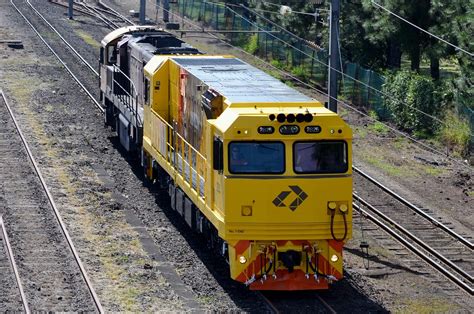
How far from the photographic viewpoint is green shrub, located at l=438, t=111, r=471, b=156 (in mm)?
36344

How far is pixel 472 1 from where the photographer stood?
1385 inches

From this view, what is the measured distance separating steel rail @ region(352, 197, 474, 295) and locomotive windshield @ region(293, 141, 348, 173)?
4583 millimetres

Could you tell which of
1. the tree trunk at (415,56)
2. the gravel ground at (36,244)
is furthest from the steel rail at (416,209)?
the tree trunk at (415,56)

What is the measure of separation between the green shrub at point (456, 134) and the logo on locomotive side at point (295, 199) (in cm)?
1724

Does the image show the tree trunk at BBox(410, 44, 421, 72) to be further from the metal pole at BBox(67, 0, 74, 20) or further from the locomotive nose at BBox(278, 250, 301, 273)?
the metal pole at BBox(67, 0, 74, 20)

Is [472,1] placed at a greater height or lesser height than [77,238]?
greater

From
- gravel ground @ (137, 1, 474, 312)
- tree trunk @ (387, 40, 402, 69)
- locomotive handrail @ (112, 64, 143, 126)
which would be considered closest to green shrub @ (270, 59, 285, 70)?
gravel ground @ (137, 1, 474, 312)

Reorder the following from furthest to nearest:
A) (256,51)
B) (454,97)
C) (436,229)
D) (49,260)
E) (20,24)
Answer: (20,24)
(256,51)
(454,97)
(436,229)
(49,260)

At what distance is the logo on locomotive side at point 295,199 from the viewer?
1991 centimetres

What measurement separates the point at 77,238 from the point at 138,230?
1.60 meters

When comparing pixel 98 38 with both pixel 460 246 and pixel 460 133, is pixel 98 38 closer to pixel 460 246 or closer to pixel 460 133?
pixel 460 133

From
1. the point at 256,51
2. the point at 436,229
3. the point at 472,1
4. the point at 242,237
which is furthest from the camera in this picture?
the point at 256,51

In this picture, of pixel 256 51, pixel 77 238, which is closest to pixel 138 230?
pixel 77 238

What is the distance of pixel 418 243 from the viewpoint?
25828mm
